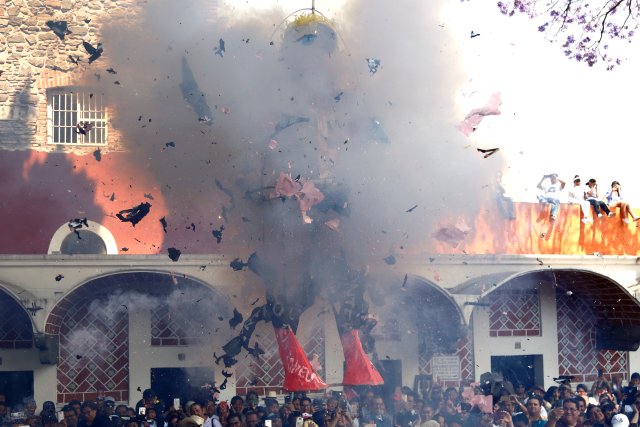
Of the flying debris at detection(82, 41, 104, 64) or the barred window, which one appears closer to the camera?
the flying debris at detection(82, 41, 104, 64)

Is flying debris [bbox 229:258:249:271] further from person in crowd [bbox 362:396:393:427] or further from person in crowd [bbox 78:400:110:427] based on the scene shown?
person in crowd [bbox 78:400:110:427]

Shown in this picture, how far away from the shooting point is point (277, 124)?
12.9 m

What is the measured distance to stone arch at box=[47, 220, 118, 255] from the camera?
46.5 ft

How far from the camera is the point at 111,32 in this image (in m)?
12.9

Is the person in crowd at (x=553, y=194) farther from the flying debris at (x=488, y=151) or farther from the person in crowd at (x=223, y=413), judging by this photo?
the person in crowd at (x=223, y=413)

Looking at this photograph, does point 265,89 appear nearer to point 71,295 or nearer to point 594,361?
point 71,295

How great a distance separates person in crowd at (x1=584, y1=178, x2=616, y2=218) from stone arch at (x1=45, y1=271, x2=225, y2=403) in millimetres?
6036

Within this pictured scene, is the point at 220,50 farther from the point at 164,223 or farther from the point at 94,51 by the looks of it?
the point at 164,223

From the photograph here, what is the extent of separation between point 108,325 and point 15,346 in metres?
1.20

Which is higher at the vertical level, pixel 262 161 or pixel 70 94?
pixel 70 94

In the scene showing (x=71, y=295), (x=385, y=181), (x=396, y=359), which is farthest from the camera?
(x=396, y=359)

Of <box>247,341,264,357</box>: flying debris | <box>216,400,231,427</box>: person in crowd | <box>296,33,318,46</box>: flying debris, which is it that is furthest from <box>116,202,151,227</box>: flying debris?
<box>216,400,231,427</box>: person in crowd

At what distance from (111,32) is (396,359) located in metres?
5.96

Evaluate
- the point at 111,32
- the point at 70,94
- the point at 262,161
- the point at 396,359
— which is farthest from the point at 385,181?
the point at 70,94
